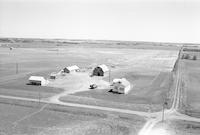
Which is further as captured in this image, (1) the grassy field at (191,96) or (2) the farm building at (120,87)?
(2) the farm building at (120,87)

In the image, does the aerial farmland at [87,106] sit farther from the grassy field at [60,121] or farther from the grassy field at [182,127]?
the grassy field at [182,127]

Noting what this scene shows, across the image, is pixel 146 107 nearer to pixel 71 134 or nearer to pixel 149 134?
pixel 149 134

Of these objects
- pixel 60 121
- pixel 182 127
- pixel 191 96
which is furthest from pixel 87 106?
pixel 191 96

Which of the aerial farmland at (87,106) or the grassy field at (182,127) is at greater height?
the aerial farmland at (87,106)

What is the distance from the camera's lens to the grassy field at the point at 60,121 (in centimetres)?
3120

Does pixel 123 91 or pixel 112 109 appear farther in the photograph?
pixel 123 91

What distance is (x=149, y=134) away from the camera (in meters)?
30.5

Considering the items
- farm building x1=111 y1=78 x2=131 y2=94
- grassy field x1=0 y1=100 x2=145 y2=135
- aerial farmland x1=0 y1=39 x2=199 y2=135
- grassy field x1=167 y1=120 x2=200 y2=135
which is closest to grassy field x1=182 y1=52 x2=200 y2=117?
aerial farmland x1=0 y1=39 x2=199 y2=135

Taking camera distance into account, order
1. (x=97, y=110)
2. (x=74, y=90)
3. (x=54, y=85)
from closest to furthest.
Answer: (x=97, y=110), (x=74, y=90), (x=54, y=85)

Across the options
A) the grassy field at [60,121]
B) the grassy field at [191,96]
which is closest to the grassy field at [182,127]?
the grassy field at [60,121]

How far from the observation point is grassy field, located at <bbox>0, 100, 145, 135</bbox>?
102 ft

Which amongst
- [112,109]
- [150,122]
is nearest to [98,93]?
[112,109]

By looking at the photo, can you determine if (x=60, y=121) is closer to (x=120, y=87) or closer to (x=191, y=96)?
(x=120, y=87)

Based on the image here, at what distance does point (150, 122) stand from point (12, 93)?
2987 cm
